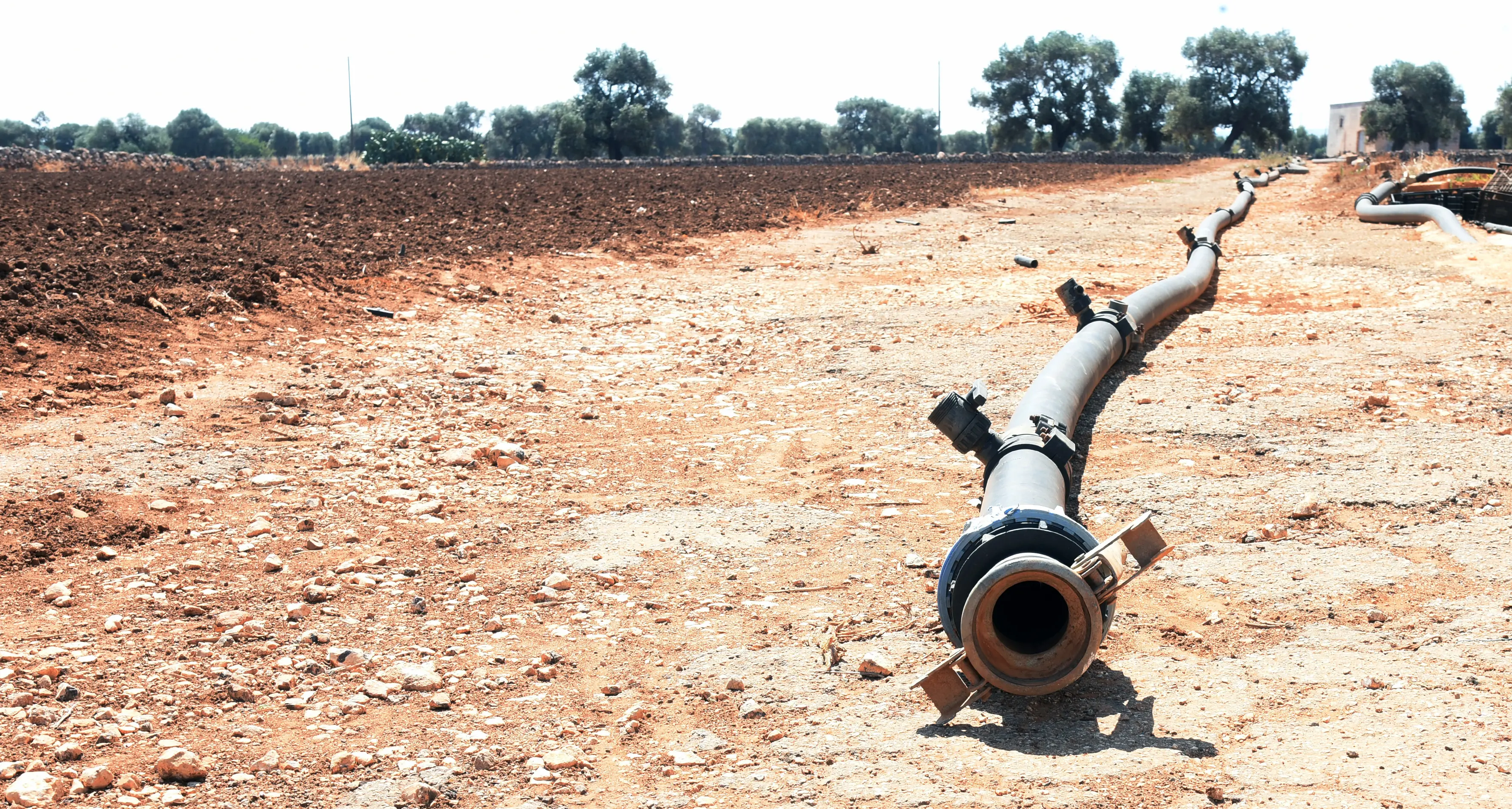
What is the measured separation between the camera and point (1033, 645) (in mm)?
3906

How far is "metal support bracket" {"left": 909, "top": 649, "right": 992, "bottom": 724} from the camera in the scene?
12.1ft

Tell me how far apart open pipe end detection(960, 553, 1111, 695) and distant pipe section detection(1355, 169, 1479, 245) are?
12.3 metres

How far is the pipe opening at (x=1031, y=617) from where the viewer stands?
3.87 metres

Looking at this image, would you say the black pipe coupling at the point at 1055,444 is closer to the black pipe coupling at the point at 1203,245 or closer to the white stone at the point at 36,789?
the white stone at the point at 36,789

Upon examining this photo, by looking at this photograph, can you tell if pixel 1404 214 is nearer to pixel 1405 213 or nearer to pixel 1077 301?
pixel 1405 213

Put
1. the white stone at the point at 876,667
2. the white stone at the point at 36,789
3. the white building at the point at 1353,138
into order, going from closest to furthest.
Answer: the white stone at the point at 36,789 < the white stone at the point at 876,667 < the white building at the point at 1353,138

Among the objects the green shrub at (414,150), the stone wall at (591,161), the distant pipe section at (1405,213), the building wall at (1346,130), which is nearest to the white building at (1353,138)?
the building wall at (1346,130)

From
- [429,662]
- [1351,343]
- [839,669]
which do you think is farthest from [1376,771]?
[1351,343]

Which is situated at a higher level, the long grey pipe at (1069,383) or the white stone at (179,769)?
the long grey pipe at (1069,383)

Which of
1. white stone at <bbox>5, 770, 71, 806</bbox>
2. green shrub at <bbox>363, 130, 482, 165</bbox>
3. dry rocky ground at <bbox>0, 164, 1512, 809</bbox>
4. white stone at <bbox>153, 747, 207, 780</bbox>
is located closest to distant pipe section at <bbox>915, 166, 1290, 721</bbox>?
dry rocky ground at <bbox>0, 164, 1512, 809</bbox>

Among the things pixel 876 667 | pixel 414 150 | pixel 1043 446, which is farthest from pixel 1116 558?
pixel 414 150

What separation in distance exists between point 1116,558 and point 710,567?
2.02 metres

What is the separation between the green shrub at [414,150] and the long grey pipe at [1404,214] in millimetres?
51559

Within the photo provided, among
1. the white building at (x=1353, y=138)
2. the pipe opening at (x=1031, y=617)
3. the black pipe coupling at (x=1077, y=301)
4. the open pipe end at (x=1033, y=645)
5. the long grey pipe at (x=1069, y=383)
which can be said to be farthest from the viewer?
the white building at (x=1353, y=138)
